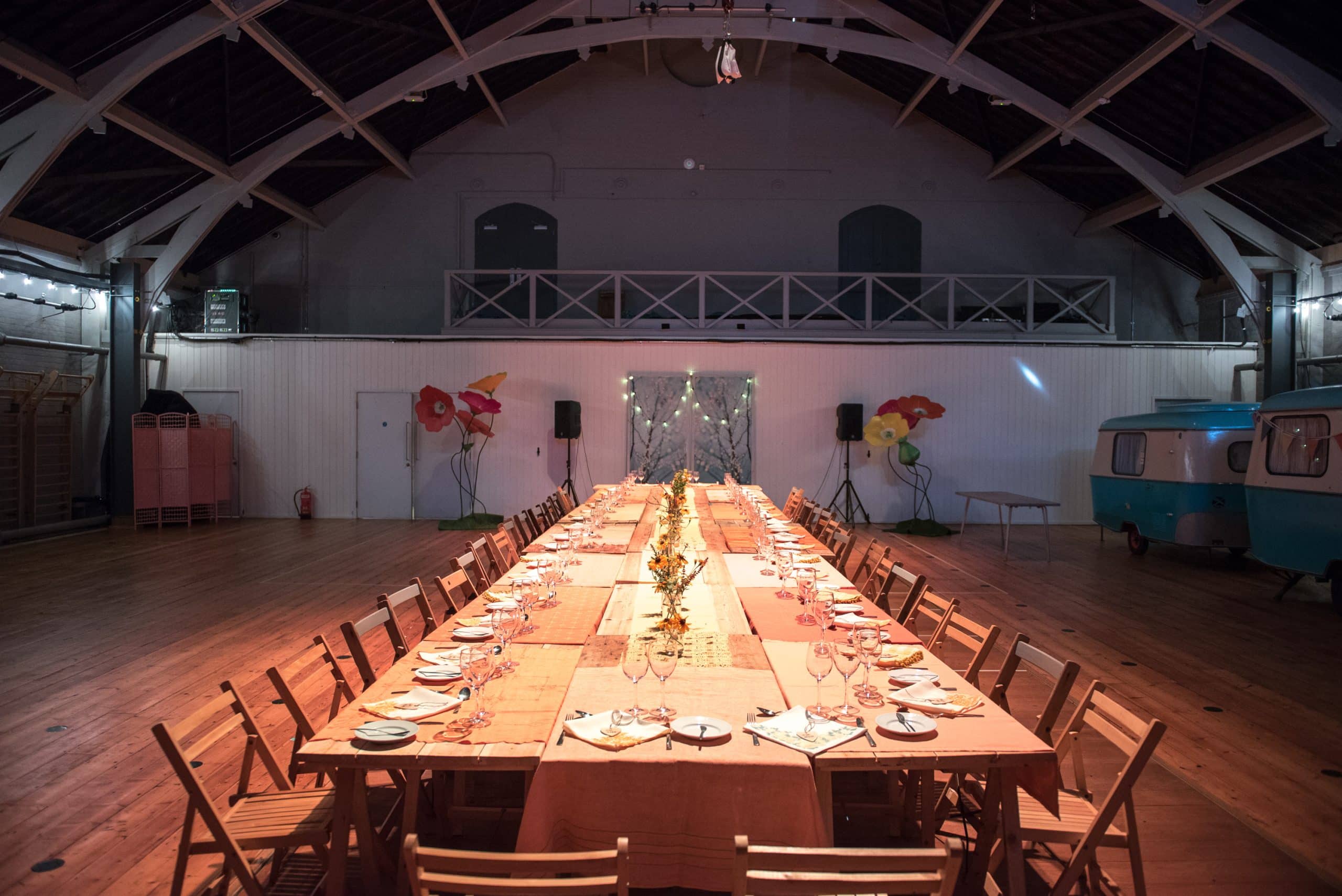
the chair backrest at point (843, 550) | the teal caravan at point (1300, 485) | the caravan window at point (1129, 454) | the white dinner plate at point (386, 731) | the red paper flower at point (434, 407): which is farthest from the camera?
the red paper flower at point (434, 407)

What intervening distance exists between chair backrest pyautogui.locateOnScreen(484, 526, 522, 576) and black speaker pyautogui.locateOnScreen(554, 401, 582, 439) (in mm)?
6209

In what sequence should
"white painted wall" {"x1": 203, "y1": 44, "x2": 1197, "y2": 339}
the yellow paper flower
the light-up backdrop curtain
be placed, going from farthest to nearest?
"white painted wall" {"x1": 203, "y1": 44, "x2": 1197, "y2": 339}
the light-up backdrop curtain
the yellow paper flower

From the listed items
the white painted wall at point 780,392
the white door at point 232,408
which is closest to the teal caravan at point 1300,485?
the white painted wall at point 780,392

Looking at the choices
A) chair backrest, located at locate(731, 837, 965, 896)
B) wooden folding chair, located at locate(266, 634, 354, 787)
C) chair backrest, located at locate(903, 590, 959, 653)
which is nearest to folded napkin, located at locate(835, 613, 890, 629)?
chair backrest, located at locate(903, 590, 959, 653)

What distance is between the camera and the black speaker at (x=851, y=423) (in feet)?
41.3

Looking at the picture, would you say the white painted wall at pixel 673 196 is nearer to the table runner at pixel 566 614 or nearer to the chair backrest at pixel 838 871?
the table runner at pixel 566 614

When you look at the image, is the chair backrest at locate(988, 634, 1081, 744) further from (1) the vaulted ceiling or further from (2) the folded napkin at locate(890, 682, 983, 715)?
(1) the vaulted ceiling

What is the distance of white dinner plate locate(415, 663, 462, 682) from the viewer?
9.41 ft

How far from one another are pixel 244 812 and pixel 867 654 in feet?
6.43

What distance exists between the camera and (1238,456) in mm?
9320

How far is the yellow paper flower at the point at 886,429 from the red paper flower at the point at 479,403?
17.1 ft

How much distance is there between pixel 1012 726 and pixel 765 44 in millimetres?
13439

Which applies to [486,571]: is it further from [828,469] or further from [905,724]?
[828,469]

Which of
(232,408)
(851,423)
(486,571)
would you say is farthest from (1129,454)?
(232,408)
